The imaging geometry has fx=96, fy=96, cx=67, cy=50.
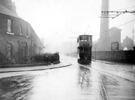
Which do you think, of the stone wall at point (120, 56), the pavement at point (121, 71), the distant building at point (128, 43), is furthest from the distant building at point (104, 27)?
the pavement at point (121, 71)

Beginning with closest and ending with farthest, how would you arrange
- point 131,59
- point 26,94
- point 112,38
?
point 26,94, point 131,59, point 112,38

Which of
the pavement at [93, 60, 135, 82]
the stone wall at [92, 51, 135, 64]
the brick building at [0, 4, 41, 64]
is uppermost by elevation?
the brick building at [0, 4, 41, 64]

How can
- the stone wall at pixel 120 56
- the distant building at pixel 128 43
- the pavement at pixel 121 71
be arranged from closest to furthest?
1. the pavement at pixel 121 71
2. the stone wall at pixel 120 56
3. the distant building at pixel 128 43

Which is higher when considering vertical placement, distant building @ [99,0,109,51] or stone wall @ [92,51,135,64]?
distant building @ [99,0,109,51]

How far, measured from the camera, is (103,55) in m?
29.2

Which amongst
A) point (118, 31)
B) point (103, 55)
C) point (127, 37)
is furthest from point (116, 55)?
point (127, 37)

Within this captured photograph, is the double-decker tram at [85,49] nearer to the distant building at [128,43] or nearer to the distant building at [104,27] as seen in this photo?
the distant building at [104,27]

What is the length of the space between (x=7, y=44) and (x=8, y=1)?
43.5 ft

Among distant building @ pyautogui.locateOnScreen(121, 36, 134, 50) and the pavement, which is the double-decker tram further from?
distant building @ pyautogui.locateOnScreen(121, 36, 134, 50)

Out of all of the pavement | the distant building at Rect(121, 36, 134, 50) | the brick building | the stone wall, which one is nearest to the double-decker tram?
the pavement

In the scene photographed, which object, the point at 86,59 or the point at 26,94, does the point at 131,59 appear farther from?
the point at 26,94

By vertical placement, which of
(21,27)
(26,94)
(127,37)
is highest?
(127,37)

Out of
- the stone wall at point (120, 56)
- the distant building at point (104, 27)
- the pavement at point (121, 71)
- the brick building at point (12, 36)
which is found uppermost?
the distant building at point (104, 27)

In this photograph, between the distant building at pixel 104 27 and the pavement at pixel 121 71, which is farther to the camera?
the distant building at pixel 104 27
